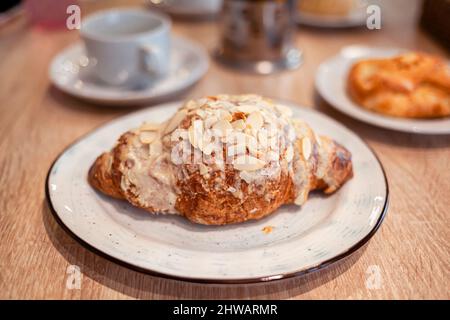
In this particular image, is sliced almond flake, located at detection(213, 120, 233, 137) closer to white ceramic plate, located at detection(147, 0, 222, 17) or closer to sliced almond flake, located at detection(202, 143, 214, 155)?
sliced almond flake, located at detection(202, 143, 214, 155)

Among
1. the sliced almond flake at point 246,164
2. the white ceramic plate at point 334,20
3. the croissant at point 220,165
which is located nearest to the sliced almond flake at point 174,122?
the croissant at point 220,165

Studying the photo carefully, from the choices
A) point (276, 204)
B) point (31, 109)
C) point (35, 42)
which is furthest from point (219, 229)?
point (35, 42)

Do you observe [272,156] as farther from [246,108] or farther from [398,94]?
[398,94]

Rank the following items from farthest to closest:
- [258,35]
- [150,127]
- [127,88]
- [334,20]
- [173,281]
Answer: [334,20] < [258,35] < [127,88] < [150,127] < [173,281]

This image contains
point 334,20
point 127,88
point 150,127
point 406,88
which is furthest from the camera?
point 334,20

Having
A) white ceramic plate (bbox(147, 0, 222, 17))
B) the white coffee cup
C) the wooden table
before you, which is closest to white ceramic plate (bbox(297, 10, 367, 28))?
the wooden table

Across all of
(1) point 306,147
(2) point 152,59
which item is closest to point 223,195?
(1) point 306,147

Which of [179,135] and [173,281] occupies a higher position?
[179,135]
